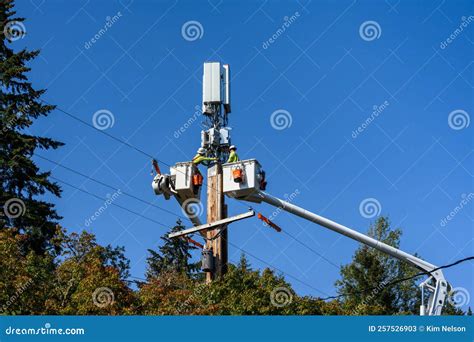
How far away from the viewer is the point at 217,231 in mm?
21812

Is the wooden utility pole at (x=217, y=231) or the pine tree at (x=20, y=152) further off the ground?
the pine tree at (x=20, y=152)

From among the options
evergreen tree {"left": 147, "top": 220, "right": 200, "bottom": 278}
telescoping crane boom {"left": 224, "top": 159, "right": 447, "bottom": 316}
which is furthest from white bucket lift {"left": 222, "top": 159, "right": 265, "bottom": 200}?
evergreen tree {"left": 147, "top": 220, "right": 200, "bottom": 278}

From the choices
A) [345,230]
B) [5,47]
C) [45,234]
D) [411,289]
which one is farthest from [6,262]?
[411,289]

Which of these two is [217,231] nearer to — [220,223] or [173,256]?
[220,223]

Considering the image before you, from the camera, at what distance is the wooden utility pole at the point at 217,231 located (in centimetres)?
2178

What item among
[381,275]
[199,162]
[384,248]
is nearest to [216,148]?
[199,162]

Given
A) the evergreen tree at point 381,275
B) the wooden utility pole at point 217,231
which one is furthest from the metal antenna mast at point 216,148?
the evergreen tree at point 381,275

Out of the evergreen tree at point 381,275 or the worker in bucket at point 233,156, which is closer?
the worker in bucket at point 233,156

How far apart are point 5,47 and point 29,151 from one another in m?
4.97

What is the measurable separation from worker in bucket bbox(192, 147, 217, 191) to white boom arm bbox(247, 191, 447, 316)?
5.04 ft

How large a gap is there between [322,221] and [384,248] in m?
1.94

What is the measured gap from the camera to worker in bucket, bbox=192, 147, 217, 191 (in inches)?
869

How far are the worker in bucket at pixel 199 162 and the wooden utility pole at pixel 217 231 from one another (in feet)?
1.12

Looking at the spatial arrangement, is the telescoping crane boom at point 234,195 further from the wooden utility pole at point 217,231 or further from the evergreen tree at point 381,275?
the evergreen tree at point 381,275
